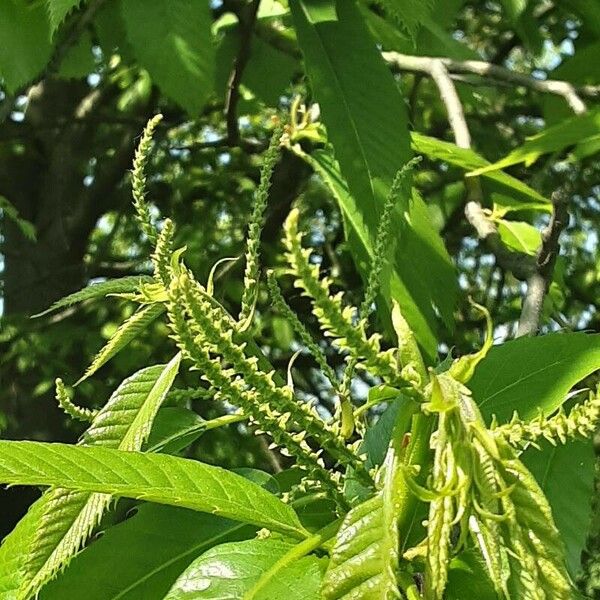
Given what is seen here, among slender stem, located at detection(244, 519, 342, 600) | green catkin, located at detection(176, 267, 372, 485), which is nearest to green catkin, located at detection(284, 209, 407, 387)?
green catkin, located at detection(176, 267, 372, 485)

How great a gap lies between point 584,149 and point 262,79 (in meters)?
0.63

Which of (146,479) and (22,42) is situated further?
(22,42)

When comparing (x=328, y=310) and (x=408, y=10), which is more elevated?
(x=408, y=10)

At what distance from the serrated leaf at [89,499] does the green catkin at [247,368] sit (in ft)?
0.49

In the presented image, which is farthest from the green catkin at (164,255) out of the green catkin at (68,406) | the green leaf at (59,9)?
the green leaf at (59,9)

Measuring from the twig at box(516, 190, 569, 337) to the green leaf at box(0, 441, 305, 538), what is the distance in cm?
32

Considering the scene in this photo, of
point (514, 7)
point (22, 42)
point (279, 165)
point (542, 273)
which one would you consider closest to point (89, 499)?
point (542, 273)

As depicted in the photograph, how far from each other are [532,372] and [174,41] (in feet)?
2.01

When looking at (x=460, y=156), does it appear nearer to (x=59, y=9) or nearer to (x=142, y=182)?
(x=59, y=9)

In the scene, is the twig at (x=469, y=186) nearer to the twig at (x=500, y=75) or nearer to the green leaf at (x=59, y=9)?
the twig at (x=500, y=75)

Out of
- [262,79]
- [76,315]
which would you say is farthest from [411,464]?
[76,315]

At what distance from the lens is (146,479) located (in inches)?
19.2

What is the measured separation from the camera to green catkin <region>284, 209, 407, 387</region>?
1.22ft

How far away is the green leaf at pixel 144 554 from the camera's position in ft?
1.89
